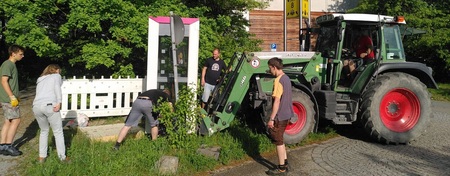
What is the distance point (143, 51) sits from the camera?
10727mm

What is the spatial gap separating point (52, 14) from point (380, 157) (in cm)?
820

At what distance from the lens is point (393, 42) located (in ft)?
24.9

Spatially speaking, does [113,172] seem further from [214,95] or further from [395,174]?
[395,174]

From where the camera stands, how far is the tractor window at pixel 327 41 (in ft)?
25.0

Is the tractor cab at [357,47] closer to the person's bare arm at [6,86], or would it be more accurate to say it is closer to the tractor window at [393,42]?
the tractor window at [393,42]

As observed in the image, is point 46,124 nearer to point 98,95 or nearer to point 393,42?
point 98,95

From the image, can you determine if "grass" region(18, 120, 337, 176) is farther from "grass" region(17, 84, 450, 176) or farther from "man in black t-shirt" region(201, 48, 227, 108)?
"man in black t-shirt" region(201, 48, 227, 108)

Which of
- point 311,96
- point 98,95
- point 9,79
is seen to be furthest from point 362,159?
point 98,95

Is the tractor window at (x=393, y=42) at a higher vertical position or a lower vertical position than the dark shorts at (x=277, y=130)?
higher

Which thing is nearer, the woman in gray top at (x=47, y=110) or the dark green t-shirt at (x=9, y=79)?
the woman in gray top at (x=47, y=110)

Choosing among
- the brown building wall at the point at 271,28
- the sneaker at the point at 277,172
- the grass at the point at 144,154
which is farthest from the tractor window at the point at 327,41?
the brown building wall at the point at 271,28

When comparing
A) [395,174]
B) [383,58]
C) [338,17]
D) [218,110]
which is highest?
[338,17]

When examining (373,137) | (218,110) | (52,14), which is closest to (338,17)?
(373,137)

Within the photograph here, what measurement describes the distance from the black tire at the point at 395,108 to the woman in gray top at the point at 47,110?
5238 mm
